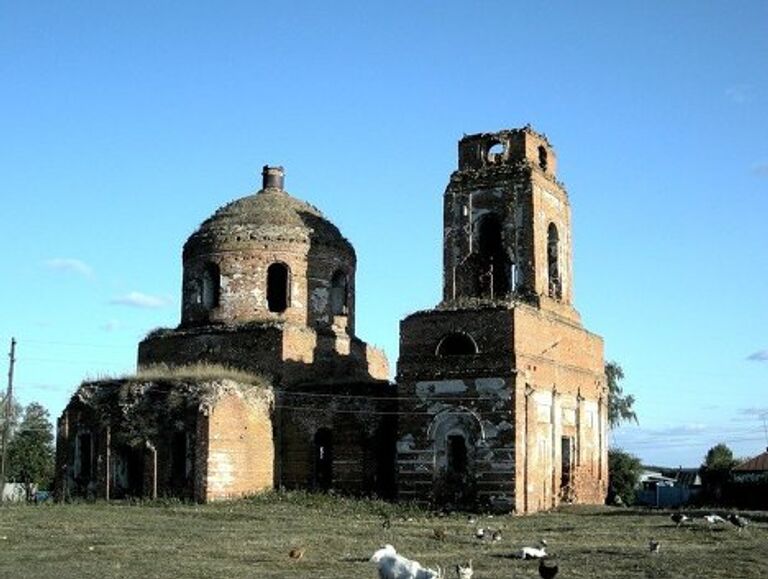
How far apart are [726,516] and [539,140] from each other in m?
11.9

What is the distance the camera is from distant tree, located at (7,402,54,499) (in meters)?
54.2

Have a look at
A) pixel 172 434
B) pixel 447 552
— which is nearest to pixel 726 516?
pixel 447 552

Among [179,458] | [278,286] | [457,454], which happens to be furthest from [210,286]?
[457,454]

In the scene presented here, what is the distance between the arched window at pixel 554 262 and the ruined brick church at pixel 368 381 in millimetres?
42

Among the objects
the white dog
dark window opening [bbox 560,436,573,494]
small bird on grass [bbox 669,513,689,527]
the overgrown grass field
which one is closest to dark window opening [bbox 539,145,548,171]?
dark window opening [bbox 560,436,573,494]

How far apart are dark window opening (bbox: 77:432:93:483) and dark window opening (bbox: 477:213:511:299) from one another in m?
12.2

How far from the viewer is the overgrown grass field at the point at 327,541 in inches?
594

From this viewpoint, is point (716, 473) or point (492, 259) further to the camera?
point (716, 473)

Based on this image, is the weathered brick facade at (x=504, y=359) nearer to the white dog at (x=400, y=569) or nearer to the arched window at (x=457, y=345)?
the arched window at (x=457, y=345)

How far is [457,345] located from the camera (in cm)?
2795

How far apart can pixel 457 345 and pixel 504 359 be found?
1.80 m

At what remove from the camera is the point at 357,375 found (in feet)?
110

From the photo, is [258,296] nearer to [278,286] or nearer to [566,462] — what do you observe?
[278,286]

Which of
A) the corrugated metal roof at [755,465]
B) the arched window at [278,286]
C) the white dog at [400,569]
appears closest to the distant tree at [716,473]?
the corrugated metal roof at [755,465]
